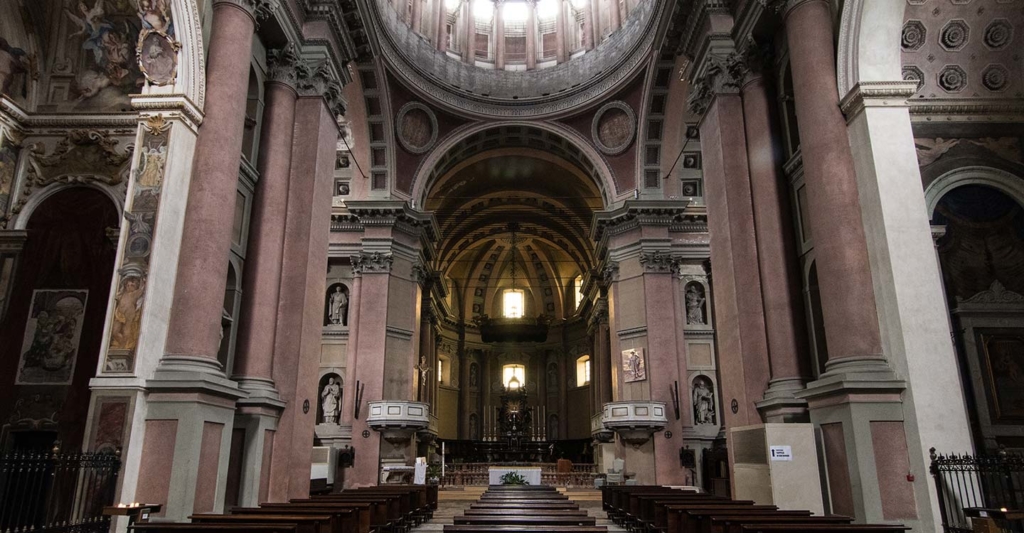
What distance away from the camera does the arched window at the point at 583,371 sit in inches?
1523

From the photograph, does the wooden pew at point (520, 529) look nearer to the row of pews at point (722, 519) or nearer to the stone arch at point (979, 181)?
the row of pews at point (722, 519)

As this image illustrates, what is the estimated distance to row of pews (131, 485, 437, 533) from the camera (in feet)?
18.7

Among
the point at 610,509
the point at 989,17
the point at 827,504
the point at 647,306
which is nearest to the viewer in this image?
the point at 827,504

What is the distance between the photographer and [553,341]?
4184cm

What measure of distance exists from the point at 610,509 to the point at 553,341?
1104 inches

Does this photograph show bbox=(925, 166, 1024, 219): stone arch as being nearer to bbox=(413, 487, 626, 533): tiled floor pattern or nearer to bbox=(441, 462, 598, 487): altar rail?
bbox=(413, 487, 626, 533): tiled floor pattern

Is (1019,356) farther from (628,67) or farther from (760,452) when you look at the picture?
(628,67)

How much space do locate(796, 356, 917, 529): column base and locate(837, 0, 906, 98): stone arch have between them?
417cm

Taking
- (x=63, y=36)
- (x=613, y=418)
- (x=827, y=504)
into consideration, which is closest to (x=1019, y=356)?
(x=827, y=504)

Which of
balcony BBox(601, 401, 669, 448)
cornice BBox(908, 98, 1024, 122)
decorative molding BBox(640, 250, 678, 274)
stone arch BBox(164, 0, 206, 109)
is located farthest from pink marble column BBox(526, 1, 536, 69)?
stone arch BBox(164, 0, 206, 109)

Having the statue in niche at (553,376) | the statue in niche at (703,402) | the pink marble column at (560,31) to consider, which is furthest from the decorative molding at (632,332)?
the statue in niche at (553,376)

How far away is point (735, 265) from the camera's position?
39.5 feet

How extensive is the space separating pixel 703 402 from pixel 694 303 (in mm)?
3488

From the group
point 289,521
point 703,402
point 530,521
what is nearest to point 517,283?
point 703,402
